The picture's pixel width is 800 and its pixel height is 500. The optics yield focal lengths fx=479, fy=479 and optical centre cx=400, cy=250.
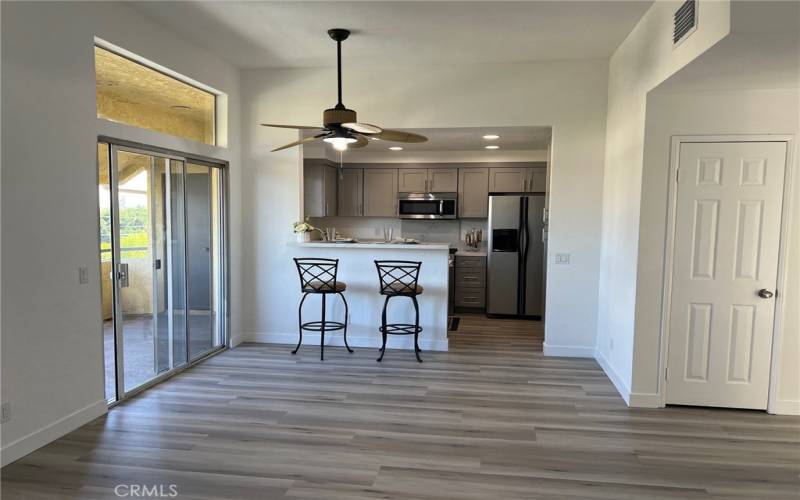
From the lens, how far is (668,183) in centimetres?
353

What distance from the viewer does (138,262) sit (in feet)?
12.6

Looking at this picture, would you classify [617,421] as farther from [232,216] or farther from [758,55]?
[232,216]

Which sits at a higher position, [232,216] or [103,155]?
[103,155]

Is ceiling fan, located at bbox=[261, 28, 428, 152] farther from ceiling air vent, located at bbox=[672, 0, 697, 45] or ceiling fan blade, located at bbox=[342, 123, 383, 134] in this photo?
ceiling air vent, located at bbox=[672, 0, 697, 45]

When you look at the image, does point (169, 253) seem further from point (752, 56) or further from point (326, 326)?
point (752, 56)

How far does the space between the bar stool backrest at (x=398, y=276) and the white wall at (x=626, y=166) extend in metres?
1.83

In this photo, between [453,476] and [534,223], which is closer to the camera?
[453,476]

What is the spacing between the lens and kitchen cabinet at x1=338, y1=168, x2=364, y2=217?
777 cm

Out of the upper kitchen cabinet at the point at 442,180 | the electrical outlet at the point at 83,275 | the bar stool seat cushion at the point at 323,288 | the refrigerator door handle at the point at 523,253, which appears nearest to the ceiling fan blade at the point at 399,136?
the bar stool seat cushion at the point at 323,288

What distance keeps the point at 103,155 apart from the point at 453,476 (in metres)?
3.24

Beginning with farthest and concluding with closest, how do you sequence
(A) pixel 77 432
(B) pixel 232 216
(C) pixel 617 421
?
(B) pixel 232 216, (C) pixel 617 421, (A) pixel 77 432

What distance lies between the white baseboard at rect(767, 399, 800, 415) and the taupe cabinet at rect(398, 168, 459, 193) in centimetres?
489

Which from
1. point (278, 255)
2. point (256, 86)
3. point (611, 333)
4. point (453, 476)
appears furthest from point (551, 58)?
point (453, 476)

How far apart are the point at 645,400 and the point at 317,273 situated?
330cm
